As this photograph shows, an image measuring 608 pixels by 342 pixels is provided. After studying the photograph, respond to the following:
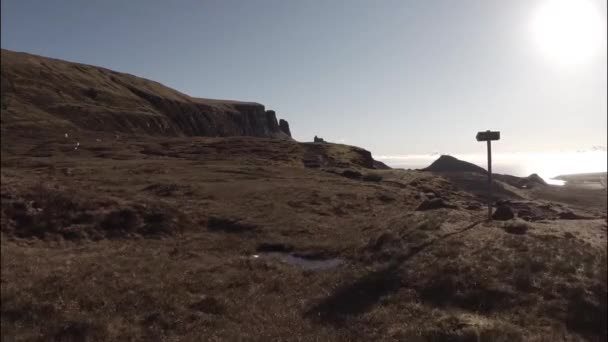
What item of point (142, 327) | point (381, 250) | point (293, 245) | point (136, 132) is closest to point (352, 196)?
point (293, 245)

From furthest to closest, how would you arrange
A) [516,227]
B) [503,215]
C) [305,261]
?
[503,215], [305,261], [516,227]

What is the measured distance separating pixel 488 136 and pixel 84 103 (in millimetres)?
143876

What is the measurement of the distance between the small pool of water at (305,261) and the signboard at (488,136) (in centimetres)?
1146

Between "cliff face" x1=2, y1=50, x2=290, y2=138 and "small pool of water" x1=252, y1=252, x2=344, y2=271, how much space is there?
97.9 meters

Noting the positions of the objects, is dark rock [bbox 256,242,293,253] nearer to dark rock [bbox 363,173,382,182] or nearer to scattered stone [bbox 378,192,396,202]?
scattered stone [bbox 378,192,396,202]

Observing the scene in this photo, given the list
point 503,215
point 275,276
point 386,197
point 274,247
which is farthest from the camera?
point 386,197

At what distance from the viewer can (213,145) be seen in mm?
103000

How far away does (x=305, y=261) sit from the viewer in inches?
984

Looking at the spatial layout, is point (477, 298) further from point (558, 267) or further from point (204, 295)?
point (204, 295)

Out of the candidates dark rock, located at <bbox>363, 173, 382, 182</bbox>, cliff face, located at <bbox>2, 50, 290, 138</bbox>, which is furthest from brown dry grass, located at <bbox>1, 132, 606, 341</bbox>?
cliff face, located at <bbox>2, 50, 290, 138</bbox>

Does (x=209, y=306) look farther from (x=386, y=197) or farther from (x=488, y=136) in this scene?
(x=386, y=197)

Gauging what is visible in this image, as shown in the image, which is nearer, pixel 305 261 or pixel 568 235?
pixel 568 235

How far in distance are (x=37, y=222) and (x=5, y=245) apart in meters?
4.35

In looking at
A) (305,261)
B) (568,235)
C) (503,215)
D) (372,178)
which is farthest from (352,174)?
(568,235)
